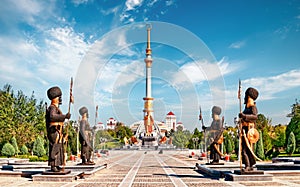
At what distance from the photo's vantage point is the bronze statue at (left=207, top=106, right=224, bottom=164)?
56.5 ft

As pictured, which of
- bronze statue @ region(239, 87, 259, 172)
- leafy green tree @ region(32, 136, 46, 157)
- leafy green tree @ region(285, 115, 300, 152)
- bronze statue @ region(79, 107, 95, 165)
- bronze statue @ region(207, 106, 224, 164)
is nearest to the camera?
bronze statue @ region(239, 87, 259, 172)

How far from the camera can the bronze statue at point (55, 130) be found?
1272cm

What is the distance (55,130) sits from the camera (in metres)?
12.9

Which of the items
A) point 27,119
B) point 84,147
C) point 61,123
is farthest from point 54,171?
point 27,119

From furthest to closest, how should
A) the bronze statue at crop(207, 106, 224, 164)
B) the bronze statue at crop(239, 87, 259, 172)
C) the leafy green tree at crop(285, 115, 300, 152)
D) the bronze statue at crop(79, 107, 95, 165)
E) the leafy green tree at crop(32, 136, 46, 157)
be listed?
the leafy green tree at crop(285, 115, 300, 152)
the leafy green tree at crop(32, 136, 46, 157)
the bronze statue at crop(207, 106, 224, 164)
the bronze statue at crop(79, 107, 95, 165)
the bronze statue at crop(239, 87, 259, 172)

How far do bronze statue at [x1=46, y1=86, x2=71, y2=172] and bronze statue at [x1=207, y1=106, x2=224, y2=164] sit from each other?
26.6 feet

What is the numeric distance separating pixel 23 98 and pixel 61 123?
31.0 m

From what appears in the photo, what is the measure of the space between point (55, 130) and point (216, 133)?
8597mm

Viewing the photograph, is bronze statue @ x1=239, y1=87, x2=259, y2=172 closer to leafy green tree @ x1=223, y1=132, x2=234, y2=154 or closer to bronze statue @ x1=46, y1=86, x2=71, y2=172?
bronze statue @ x1=46, y1=86, x2=71, y2=172

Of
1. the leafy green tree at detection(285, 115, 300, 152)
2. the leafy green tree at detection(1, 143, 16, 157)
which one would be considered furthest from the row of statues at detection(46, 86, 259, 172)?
the leafy green tree at detection(285, 115, 300, 152)

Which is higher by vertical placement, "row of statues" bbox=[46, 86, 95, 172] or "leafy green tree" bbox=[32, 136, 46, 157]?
"row of statues" bbox=[46, 86, 95, 172]

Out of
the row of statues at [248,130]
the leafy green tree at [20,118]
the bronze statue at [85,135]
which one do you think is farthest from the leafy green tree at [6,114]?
the row of statues at [248,130]

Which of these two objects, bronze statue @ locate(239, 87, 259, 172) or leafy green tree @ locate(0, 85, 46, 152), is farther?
leafy green tree @ locate(0, 85, 46, 152)

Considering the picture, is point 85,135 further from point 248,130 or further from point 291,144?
point 291,144
